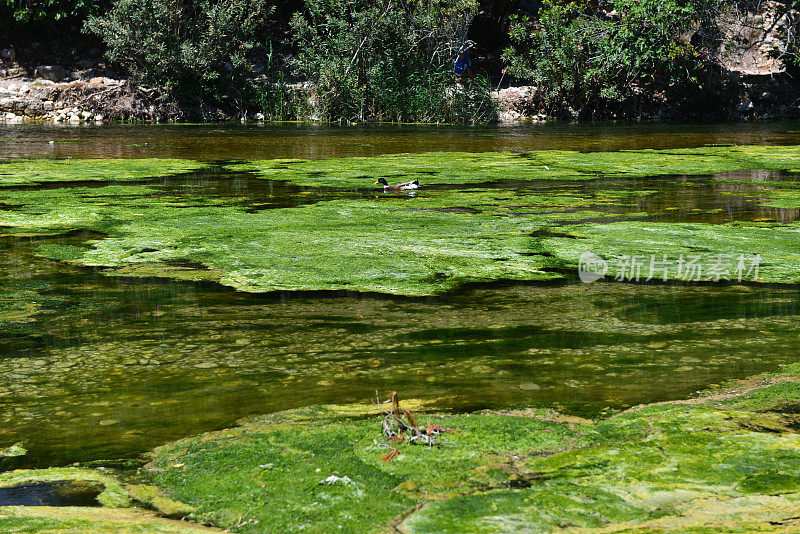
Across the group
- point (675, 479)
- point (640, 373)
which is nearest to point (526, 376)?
point (640, 373)

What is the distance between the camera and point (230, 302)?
3.27 meters

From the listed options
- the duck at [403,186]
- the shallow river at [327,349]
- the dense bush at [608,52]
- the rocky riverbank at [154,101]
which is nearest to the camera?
the shallow river at [327,349]

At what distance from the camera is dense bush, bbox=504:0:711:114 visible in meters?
14.9

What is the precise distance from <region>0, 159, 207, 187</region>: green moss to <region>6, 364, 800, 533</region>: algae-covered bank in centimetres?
573

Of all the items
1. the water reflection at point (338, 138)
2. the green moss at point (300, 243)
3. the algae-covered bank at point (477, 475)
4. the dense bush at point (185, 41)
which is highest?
the dense bush at point (185, 41)

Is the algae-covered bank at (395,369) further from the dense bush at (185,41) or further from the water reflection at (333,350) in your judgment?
the dense bush at (185,41)

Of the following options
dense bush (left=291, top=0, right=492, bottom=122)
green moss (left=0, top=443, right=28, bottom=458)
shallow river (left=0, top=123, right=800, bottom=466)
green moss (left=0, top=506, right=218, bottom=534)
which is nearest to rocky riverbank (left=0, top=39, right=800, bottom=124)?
dense bush (left=291, top=0, right=492, bottom=122)

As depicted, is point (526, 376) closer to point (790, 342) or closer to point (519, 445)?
point (519, 445)

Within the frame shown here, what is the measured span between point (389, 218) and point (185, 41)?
12.2 metres

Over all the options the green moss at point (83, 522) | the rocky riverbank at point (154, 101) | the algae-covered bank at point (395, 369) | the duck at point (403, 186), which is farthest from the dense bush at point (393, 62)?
the green moss at point (83, 522)

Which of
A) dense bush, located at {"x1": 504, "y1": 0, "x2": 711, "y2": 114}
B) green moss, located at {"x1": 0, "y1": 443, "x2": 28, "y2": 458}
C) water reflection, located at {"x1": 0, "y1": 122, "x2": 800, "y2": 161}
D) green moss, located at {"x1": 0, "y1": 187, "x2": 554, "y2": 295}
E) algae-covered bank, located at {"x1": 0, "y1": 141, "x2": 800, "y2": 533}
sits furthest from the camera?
dense bush, located at {"x1": 504, "y1": 0, "x2": 711, "y2": 114}

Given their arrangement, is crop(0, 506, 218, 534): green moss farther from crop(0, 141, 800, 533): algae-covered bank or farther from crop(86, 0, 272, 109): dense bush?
crop(86, 0, 272, 109): dense bush

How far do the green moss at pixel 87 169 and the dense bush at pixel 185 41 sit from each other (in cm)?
766

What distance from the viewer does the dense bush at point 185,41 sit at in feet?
51.0
